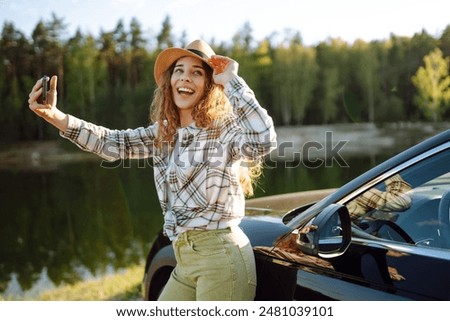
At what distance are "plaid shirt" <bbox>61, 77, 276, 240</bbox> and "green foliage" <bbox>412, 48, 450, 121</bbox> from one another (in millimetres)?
13891

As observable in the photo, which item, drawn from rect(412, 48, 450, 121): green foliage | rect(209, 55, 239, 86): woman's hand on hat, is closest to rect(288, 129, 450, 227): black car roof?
rect(209, 55, 239, 86): woman's hand on hat

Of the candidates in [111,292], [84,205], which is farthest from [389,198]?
[84,205]

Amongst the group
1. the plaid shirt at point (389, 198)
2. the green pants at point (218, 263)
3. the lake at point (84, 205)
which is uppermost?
the plaid shirt at point (389, 198)

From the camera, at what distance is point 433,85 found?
58.9 ft

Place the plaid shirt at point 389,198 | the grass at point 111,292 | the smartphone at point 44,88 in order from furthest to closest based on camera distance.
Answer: the grass at point 111,292 < the smartphone at point 44,88 < the plaid shirt at point 389,198

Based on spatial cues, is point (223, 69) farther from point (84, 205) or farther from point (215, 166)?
point (84, 205)

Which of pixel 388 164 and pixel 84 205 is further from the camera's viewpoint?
pixel 84 205

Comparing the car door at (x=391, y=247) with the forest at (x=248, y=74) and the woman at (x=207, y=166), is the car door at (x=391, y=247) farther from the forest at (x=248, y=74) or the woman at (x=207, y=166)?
the forest at (x=248, y=74)

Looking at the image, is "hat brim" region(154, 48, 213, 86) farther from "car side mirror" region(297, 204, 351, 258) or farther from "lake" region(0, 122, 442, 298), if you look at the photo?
"lake" region(0, 122, 442, 298)

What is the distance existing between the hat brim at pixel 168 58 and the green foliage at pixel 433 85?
1365 cm

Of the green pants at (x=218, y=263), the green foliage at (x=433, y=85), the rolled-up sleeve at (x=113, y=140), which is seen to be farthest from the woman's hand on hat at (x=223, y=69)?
the green foliage at (x=433, y=85)

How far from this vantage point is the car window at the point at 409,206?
1.77 m

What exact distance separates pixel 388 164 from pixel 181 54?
2.76 feet
